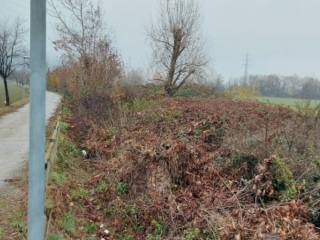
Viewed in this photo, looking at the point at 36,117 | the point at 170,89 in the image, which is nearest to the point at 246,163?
the point at 36,117

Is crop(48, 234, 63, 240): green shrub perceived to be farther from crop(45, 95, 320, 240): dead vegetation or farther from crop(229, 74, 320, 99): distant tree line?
crop(229, 74, 320, 99): distant tree line

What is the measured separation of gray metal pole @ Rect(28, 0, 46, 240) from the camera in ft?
6.88

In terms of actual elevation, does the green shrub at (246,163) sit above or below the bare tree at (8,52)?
below

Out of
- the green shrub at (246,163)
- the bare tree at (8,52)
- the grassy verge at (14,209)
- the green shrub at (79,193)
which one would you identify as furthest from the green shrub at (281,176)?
the bare tree at (8,52)

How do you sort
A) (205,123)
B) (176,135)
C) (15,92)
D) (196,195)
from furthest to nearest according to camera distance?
1. (15,92)
2. (205,123)
3. (176,135)
4. (196,195)

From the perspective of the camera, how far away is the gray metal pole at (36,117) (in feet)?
6.88

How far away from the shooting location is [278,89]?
30.8 m

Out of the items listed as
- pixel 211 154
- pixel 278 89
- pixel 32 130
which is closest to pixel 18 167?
pixel 211 154

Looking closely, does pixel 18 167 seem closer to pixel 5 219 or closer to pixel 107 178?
pixel 107 178

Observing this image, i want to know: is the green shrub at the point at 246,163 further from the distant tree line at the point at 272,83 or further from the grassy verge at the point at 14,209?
the distant tree line at the point at 272,83

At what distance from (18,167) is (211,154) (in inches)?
190

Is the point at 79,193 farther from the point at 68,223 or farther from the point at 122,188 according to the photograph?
the point at 68,223

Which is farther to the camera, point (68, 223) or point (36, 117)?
point (68, 223)

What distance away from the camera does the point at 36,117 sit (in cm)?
210
